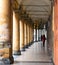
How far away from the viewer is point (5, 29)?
14.6 meters

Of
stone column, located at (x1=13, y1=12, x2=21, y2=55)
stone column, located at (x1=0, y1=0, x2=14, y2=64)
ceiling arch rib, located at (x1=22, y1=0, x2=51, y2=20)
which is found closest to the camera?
stone column, located at (x1=0, y1=0, x2=14, y2=64)

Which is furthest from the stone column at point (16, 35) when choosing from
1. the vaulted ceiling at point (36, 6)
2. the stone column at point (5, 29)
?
the stone column at point (5, 29)

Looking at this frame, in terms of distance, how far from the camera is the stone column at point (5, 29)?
1452 centimetres

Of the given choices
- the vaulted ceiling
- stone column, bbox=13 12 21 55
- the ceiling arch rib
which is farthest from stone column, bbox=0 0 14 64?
Answer: the ceiling arch rib

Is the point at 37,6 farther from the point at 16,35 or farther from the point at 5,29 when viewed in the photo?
the point at 5,29

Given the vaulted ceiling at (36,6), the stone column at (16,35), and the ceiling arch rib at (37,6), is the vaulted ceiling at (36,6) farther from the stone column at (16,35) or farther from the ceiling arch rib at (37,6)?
the stone column at (16,35)

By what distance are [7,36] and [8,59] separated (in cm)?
141

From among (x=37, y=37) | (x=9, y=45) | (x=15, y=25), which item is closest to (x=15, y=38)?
(x=15, y=25)

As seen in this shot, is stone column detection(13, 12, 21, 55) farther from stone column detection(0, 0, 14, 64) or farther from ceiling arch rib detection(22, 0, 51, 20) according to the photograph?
stone column detection(0, 0, 14, 64)

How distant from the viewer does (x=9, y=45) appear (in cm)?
1509

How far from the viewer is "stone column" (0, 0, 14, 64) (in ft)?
47.6

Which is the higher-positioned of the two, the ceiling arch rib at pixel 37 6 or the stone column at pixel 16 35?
the ceiling arch rib at pixel 37 6

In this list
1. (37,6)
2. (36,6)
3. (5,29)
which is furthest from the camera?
(36,6)

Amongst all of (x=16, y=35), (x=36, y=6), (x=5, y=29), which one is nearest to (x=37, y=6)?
(x=36, y=6)
